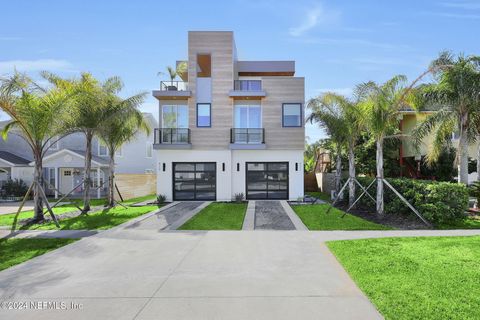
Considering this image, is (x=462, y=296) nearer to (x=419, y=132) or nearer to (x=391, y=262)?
(x=391, y=262)

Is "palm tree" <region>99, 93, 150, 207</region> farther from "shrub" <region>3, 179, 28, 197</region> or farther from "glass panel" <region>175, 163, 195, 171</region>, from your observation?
"shrub" <region>3, 179, 28, 197</region>

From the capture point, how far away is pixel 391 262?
6.70m

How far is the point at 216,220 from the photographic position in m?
12.6

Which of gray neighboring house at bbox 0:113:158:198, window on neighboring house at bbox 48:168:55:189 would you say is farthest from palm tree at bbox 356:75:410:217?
window on neighboring house at bbox 48:168:55:189

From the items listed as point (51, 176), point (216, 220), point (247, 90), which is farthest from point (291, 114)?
point (51, 176)

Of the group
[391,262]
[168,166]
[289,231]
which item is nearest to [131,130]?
[168,166]

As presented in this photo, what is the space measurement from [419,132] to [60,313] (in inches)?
609

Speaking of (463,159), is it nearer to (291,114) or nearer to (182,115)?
(291,114)

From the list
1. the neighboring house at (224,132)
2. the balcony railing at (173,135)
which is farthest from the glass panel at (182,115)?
the balcony railing at (173,135)

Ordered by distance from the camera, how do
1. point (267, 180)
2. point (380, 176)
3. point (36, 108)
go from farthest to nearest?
1. point (267, 180)
2. point (380, 176)
3. point (36, 108)

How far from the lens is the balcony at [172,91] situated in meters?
19.8

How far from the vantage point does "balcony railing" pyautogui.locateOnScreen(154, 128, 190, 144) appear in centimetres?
Result: 2012

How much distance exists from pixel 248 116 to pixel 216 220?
9483 millimetres

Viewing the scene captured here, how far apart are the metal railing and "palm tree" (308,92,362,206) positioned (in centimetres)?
413
